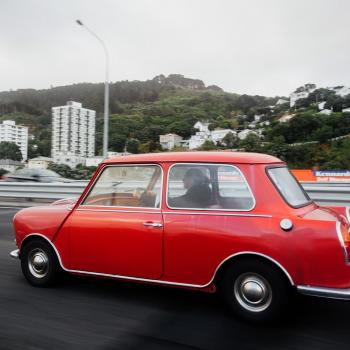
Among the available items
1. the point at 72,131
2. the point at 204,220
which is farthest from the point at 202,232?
the point at 72,131

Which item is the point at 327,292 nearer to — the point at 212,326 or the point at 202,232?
the point at 212,326

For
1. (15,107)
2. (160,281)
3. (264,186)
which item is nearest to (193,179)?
(264,186)

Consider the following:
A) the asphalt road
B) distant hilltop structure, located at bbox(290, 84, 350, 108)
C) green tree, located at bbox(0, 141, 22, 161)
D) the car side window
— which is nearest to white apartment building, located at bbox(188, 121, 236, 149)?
green tree, located at bbox(0, 141, 22, 161)

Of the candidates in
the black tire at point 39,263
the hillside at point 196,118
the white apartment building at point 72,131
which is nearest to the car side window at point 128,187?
the black tire at point 39,263

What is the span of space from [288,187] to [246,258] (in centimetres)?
86

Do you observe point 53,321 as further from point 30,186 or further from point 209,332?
point 30,186

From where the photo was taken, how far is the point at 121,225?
4.02 metres

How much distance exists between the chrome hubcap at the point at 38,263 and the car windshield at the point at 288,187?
2.57 meters

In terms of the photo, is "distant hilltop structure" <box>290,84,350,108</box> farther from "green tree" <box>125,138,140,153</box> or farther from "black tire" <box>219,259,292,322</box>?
"black tire" <box>219,259,292,322</box>

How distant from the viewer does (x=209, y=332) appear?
11.0ft

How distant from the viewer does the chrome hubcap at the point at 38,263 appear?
4.52 m

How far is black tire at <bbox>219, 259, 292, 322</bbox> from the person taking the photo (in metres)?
3.39

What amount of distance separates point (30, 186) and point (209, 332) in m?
11.5

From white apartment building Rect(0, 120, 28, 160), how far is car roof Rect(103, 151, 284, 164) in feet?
294
